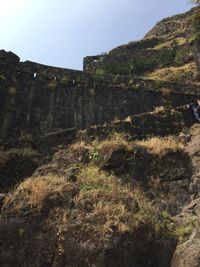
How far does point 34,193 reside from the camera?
12.4 meters

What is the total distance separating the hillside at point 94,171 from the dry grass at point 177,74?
24.2 ft

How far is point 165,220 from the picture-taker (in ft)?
40.1

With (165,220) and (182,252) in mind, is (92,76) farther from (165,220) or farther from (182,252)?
(182,252)

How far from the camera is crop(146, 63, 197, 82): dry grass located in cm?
3080

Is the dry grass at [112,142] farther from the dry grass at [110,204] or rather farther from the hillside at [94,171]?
the dry grass at [110,204]

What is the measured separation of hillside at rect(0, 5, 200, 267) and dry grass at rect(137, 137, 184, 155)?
4 centimetres

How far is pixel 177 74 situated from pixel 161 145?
17.0 meters

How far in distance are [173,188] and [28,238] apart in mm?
4387

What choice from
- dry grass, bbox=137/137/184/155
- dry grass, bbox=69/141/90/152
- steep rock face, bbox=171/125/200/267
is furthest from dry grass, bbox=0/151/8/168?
steep rock face, bbox=171/125/200/267

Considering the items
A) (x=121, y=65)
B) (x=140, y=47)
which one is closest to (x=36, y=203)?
(x=121, y=65)

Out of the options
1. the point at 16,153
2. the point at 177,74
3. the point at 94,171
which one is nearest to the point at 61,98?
the point at 16,153

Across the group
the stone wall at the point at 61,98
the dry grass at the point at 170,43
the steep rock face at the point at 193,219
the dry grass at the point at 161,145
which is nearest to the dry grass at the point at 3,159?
the stone wall at the point at 61,98

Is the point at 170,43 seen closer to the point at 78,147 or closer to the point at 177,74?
the point at 177,74

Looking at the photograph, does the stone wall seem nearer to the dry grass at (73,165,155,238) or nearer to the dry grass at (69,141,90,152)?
the dry grass at (69,141,90,152)
